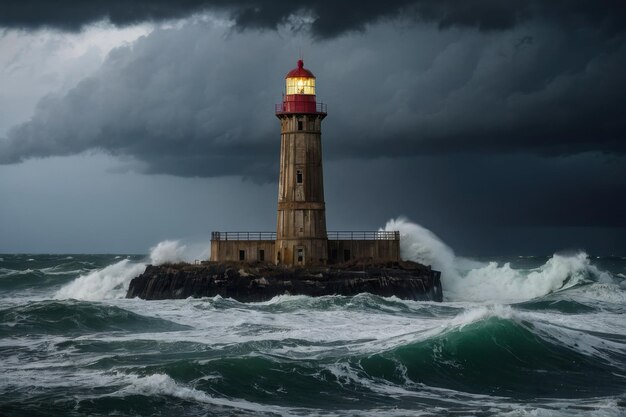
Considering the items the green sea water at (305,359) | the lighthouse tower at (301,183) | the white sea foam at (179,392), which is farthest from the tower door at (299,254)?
the white sea foam at (179,392)

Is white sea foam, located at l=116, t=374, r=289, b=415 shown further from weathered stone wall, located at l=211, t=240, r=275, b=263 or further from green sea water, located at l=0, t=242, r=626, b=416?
weathered stone wall, located at l=211, t=240, r=275, b=263

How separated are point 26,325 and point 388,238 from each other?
53.9 feet

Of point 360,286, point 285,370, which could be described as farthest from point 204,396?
point 360,286

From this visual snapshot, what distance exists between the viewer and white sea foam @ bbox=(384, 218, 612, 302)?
4191 cm

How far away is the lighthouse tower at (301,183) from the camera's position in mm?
36656

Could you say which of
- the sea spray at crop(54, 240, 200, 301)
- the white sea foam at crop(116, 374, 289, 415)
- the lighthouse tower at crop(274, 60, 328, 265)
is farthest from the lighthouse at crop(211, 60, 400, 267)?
the white sea foam at crop(116, 374, 289, 415)

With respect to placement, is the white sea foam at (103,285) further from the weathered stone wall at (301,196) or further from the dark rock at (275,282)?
the weathered stone wall at (301,196)

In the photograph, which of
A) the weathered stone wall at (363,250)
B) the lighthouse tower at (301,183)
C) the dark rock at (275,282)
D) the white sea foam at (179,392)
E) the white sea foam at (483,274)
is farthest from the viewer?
the white sea foam at (483,274)

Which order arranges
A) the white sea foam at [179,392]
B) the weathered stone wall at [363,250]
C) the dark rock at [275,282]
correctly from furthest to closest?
the weathered stone wall at [363,250], the dark rock at [275,282], the white sea foam at [179,392]

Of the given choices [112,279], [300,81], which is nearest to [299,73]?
[300,81]

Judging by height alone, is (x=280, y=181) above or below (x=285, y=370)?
above

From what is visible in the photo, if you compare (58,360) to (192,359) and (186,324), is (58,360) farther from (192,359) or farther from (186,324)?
(186,324)

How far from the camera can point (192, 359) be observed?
20438 mm

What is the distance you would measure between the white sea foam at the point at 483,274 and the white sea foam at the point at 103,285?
11.3 m
